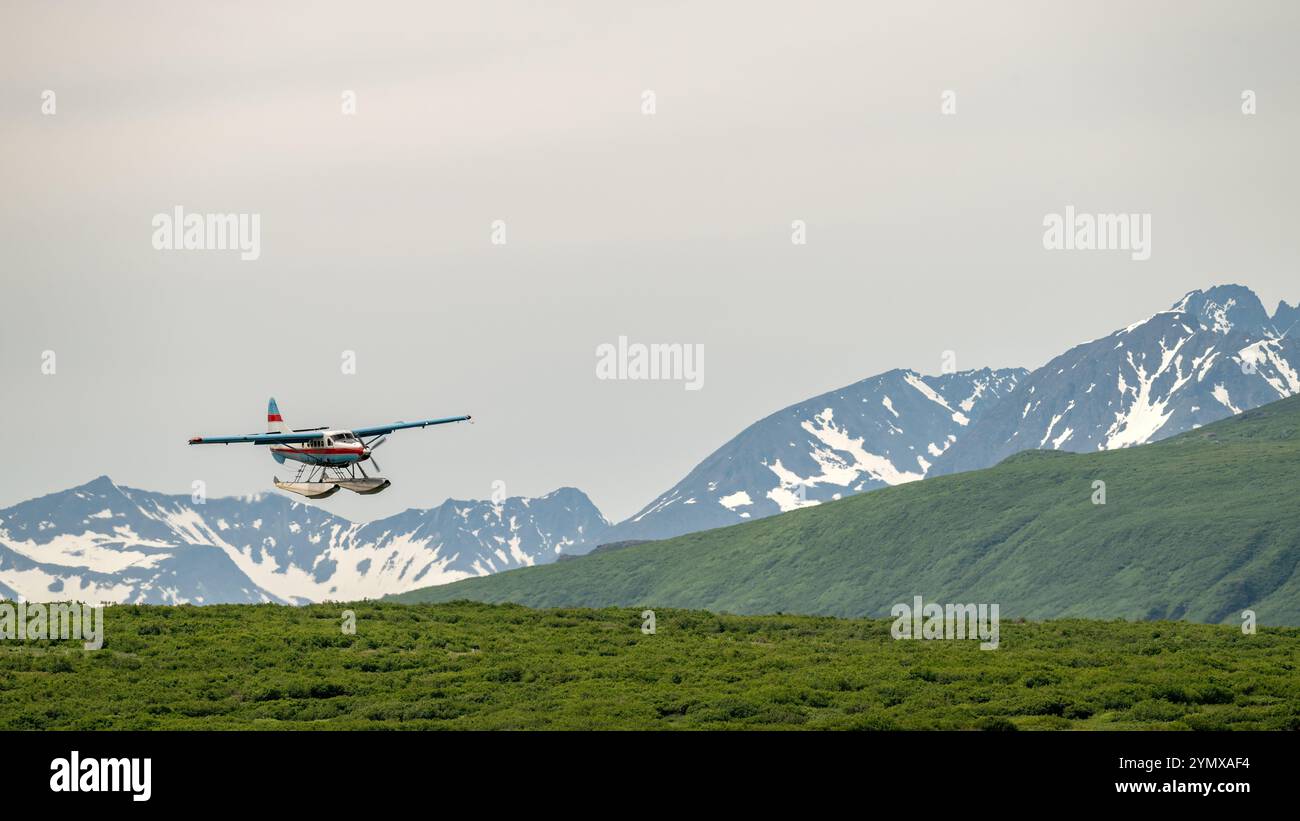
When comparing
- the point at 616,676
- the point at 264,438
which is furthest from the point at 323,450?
the point at 616,676

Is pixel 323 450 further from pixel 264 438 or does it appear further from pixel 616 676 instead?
pixel 616 676

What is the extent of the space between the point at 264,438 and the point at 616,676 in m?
23.1

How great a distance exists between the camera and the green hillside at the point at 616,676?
219ft

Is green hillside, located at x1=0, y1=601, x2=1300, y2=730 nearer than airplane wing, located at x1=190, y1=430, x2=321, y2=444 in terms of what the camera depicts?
Yes

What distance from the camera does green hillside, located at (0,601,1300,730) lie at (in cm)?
6662

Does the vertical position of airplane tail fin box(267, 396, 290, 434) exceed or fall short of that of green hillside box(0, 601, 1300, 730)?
it exceeds it

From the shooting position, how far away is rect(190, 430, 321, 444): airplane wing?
3236 inches

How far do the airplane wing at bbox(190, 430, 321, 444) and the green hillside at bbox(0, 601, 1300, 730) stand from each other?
10.7 metres

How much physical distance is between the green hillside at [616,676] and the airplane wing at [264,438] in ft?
35.2
